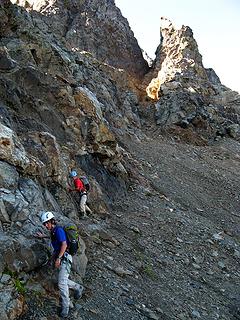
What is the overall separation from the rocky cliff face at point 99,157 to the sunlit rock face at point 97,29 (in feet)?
20.9

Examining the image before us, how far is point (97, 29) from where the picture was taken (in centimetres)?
5484

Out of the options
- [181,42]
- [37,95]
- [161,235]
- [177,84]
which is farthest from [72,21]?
[161,235]

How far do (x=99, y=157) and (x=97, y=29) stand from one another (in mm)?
37971

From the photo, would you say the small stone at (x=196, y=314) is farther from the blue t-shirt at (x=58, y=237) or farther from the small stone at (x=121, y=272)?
the blue t-shirt at (x=58, y=237)

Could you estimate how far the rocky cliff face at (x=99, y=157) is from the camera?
35.2ft

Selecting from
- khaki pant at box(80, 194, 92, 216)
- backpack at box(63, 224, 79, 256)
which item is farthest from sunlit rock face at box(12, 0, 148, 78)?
backpack at box(63, 224, 79, 256)

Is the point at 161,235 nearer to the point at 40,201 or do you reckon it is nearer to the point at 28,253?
the point at 40,201

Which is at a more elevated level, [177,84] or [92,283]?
[177,84]

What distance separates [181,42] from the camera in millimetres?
53344

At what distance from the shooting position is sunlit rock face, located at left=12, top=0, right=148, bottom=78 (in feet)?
176

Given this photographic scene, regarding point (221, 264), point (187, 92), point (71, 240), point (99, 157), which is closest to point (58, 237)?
point (71, 240)

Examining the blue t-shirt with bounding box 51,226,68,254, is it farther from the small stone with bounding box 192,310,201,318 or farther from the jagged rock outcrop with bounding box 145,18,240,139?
the jagged rock outcrop with bounding box 145,18,240,139

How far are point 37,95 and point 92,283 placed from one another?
13025 millimetres

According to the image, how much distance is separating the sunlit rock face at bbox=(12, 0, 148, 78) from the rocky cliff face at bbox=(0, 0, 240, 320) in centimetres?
636
